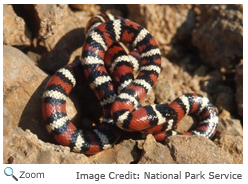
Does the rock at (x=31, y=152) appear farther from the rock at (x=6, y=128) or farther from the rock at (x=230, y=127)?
the rock at (x=230, y=127)

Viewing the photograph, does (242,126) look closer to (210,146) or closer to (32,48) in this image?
(210,146)

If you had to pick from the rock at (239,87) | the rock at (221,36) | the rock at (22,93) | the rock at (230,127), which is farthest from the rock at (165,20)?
the rock at (22,93)

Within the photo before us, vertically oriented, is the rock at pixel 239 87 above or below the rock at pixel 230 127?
above

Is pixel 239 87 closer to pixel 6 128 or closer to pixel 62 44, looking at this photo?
pixel 62 44

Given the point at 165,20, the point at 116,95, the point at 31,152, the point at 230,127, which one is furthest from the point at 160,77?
the point at 31,152

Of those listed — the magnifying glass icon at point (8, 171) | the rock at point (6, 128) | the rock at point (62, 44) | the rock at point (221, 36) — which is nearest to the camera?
the rock at point (6, 128)

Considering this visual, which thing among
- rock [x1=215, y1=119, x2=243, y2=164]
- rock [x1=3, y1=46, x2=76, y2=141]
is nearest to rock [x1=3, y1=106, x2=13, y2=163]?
rock [x1=3, y1=46, x2=76, y2=141]
